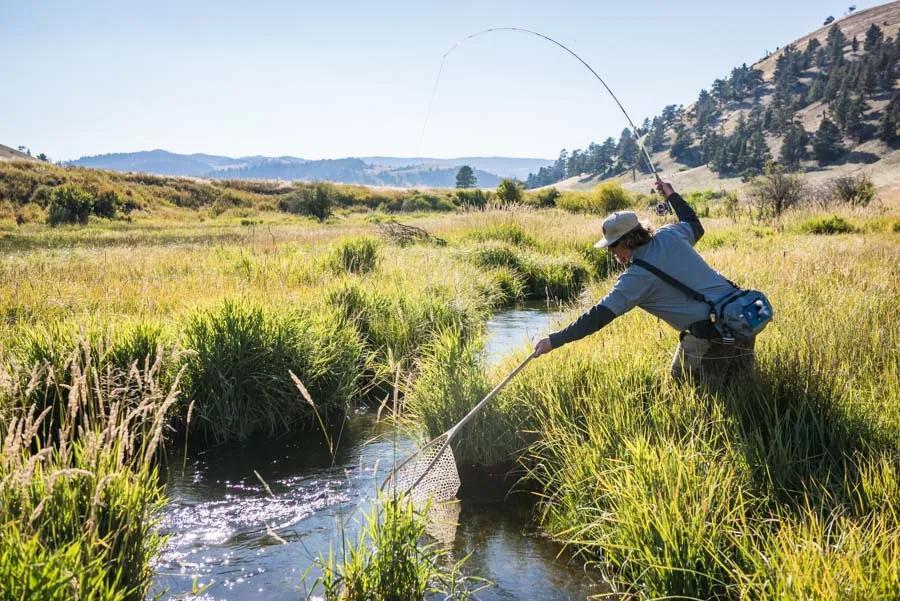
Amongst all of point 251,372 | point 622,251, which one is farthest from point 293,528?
point 622,251

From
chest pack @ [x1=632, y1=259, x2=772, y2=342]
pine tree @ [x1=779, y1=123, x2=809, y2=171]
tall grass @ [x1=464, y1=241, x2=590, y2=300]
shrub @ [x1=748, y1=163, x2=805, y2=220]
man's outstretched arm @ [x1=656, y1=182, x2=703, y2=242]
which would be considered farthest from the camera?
pine tree @ [x1=779, y1=123, x2=809, y2=171]

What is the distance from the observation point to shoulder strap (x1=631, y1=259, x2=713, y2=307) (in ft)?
14.8

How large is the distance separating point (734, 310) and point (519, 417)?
79.5 inches

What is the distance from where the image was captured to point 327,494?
529 cm

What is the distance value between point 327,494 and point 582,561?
2.14m

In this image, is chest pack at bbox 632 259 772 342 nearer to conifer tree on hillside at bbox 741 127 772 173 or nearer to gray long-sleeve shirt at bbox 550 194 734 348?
gray long-sleeve shirt at bbox 550 194 734 348

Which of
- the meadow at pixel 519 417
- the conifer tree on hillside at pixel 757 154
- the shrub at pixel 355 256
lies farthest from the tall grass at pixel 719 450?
the conifer tree on hillside at pixel 757 154

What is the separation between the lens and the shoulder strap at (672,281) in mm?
4504

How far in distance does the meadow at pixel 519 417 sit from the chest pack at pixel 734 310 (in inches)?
18.6

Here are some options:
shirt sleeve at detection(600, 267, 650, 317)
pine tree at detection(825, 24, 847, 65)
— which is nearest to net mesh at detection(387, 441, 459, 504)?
shirt sleeve at detection(600, 267, 650, 317)

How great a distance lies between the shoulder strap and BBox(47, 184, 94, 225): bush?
3985 centimetres

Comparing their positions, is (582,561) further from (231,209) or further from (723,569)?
(231,209)

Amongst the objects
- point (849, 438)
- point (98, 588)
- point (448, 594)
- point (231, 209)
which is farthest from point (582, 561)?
point (231, 209)

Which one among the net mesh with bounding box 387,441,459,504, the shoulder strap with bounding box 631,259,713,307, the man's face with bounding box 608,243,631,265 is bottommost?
the net mesh with bounding box 387,441,459,504
